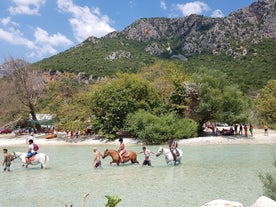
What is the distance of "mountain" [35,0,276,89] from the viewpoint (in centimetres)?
11612

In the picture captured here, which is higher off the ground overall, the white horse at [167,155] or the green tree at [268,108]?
the green tree at [268,108]

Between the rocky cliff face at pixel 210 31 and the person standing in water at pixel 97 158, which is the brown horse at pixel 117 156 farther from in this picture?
the rocky cliff face at pixel 210 31

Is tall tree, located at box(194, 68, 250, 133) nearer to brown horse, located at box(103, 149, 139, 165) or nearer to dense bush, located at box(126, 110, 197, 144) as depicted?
dense bush, located at box(126, 110, 197, 144)

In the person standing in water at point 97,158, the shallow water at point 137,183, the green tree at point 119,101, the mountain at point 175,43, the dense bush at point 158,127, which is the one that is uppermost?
the mountain at point 175,43

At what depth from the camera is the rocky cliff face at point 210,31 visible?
401ft

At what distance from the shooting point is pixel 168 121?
44.3 m

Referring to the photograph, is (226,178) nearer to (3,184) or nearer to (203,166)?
(203,166)

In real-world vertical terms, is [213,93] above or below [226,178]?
above

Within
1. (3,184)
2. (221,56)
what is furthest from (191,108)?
(221,56)

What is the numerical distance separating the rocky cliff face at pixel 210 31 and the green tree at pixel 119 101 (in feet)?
233

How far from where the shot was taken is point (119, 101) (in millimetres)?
46250

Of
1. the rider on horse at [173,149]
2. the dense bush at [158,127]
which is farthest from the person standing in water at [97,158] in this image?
the dense bush at [158,127]

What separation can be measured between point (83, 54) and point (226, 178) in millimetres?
117845

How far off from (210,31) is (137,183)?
403ft
